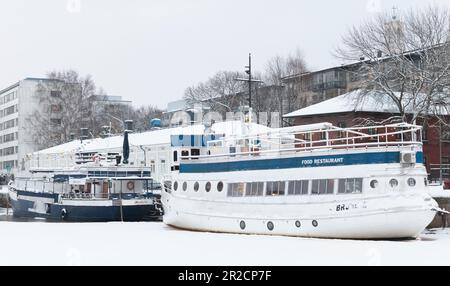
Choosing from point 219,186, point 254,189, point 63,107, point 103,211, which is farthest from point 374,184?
point 63,107

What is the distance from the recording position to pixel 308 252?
20938 millimetres

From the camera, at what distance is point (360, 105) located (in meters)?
52.9

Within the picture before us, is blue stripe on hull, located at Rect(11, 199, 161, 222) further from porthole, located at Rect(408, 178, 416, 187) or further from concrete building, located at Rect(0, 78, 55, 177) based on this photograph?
concrete building, located at Rect(0, 78, 55, 177)

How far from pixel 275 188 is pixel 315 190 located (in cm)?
193

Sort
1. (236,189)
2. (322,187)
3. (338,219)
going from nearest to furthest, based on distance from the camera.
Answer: (338,219), (322,187), (236,189)

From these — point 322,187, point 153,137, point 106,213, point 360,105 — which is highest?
point 360,105

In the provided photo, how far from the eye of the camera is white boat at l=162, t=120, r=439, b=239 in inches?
987

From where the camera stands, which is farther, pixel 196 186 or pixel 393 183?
pixel 196 186

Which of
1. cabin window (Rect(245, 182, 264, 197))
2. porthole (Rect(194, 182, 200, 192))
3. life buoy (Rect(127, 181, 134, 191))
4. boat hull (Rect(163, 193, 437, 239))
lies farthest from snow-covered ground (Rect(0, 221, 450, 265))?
life buoy (Rect(127, 181, 134, 191))

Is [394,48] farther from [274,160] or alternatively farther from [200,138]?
[274,160]

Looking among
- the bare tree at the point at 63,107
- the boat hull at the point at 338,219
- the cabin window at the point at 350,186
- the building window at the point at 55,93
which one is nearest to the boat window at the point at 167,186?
the boat hull at the point at 338,219

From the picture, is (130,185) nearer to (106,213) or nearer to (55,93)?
(106,213)

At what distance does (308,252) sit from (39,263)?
7.63 m
